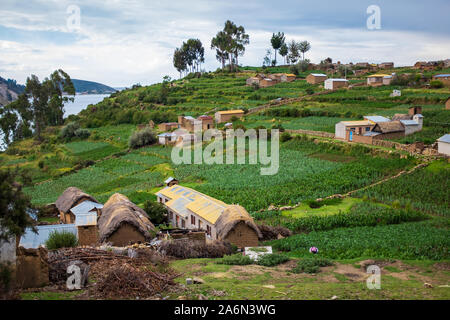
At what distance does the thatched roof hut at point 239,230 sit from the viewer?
67.2ft

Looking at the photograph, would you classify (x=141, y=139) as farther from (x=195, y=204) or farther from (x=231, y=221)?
(x=231, y=221)

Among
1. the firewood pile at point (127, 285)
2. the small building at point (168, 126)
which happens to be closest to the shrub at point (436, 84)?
the small building at point (168, 126)

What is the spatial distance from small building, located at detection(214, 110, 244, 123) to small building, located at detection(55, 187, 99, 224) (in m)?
34.2

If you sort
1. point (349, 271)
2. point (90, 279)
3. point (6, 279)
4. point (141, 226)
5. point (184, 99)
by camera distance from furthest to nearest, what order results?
point (184, 99) → point (141, 226) → point (349, 271) → point (90, 279) → point (6, 279)

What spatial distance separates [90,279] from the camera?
39.0ft

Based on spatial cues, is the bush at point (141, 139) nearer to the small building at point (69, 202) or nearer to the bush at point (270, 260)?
the small building at point (69, 202)

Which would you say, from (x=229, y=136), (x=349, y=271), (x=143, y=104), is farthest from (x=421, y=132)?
(x=143, y=104)

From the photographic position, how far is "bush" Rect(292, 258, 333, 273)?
15.2 m

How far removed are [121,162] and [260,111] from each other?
76.8 feet

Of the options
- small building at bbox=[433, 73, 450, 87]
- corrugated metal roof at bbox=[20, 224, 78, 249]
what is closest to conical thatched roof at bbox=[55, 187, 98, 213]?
corrugated metal roof at bbox=[20, 224, 78, 249]

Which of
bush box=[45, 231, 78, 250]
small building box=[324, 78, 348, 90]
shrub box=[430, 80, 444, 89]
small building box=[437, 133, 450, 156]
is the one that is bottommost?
bush box=[45, 231, 78, 250]

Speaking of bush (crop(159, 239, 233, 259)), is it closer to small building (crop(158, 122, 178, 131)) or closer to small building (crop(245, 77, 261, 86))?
small building (crop(158, 122, 178, 131))

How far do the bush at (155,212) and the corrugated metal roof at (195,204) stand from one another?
722 millimetres
